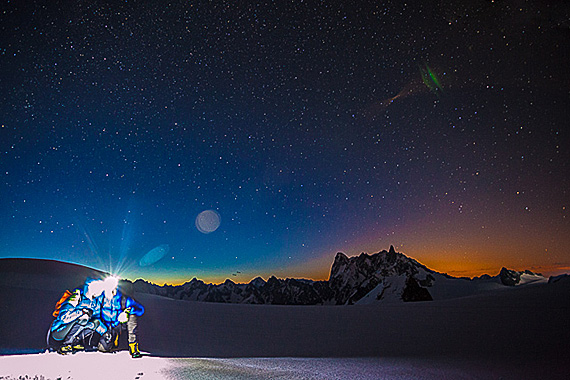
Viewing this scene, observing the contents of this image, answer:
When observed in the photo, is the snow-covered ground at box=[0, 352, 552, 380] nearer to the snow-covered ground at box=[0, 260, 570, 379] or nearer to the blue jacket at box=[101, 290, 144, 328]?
the snow-covered ground at box=[0, 260, 570, 379]

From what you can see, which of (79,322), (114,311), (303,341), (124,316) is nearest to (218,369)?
(124,316)

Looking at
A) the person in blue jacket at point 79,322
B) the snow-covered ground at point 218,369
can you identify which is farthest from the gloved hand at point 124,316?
the snow-covered ground at point 218,369

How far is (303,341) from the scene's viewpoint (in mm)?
10992

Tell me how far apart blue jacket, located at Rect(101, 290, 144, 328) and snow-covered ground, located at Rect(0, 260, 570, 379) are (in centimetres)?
65

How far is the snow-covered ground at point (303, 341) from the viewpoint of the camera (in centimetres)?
545

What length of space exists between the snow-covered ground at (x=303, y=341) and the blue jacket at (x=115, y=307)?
2.14 feet

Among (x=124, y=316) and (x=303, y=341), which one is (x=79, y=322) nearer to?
(x=124, y=316)

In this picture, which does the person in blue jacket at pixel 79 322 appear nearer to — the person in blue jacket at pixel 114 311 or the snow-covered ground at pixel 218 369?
the person in blue jacket at pixel 114 311

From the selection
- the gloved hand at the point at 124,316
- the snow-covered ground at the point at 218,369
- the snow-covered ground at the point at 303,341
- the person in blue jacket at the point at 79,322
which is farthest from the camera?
the gloved hand at the point at 124,316

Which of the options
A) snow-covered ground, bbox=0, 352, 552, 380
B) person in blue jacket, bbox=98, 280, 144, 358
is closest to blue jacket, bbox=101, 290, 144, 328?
person in blue jacket, bbox=98, 280, 144, 358

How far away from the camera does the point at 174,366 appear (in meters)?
5.36

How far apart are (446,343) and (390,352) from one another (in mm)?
2052

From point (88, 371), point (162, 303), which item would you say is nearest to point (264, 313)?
point (162, 303)

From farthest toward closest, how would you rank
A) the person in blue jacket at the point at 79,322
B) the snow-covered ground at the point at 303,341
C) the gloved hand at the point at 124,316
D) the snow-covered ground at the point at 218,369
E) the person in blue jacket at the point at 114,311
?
the person in blue jacket at the point at 114,311
the gloved hand at the point at 124,316
the person in blue jacket at the point at 79,322
the snow-covered ground at the point at 303,341
the snow-covered ground at the point at 218,369
